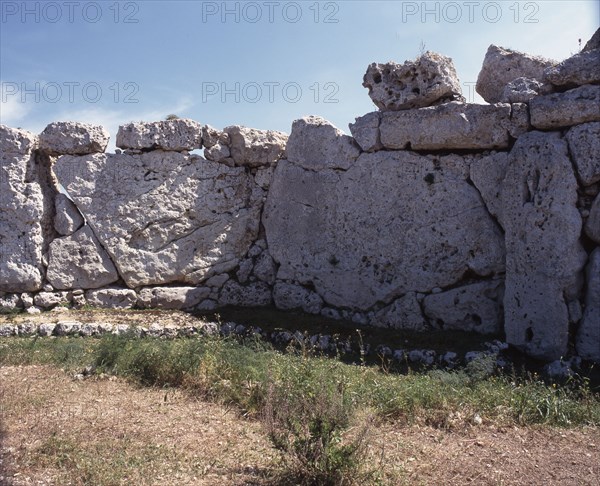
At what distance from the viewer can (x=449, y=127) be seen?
10.0 m

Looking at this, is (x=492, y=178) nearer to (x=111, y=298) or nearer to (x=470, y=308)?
(x=470, y=308)

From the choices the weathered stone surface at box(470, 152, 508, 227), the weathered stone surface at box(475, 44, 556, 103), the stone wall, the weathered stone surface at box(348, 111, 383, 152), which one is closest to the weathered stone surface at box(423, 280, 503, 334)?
the stone wall

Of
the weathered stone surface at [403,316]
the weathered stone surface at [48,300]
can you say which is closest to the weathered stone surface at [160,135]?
the weathered stone surface at [48,300]

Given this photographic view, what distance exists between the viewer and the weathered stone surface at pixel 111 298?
11.0 metres

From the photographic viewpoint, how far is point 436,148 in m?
10.2

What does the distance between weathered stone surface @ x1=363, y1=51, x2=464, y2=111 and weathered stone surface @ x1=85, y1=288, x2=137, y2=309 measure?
5.22 metres

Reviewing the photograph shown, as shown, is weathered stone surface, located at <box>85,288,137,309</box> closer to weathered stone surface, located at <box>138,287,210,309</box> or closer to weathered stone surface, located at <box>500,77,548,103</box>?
weathered stone surface, located at <box>138,287,210,309</box>

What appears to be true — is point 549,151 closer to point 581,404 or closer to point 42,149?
point 581,404

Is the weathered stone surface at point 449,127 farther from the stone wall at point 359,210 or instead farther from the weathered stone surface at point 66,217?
the weathered stone surface at point 66,217

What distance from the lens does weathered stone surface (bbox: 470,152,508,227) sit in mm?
9719

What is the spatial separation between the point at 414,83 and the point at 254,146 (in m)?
2.92

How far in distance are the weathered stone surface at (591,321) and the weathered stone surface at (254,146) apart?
18.1ft

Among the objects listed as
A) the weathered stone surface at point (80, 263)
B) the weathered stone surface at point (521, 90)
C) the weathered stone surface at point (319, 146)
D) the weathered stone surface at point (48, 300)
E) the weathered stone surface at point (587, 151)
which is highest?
the weathered stone surface at point (521, 90)

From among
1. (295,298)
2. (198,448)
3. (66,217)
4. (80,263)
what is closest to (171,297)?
(80,263)
